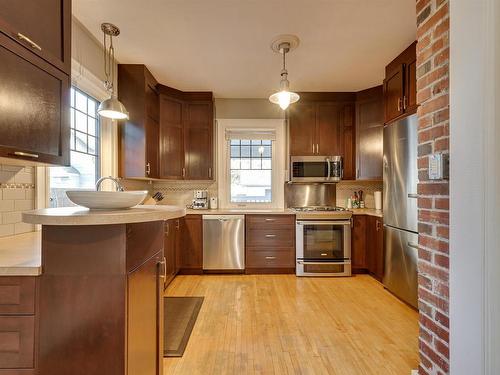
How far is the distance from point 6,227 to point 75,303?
3.14 feet

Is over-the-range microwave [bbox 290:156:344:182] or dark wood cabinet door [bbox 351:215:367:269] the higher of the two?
over-the-range microwave [bbox 290:156:344:182]

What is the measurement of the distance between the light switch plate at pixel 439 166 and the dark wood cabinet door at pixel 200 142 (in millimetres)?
2909

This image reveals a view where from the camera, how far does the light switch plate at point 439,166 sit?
1.16m

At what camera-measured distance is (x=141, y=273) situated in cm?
120

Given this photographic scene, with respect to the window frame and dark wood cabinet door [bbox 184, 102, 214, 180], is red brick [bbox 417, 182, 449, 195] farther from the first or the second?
dark wood cabinet door [bbox 184, 102, 214, 180]

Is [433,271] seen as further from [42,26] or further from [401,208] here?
[42,26]

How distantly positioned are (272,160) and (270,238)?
1.24 m

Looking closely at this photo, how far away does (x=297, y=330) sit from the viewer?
2170mm

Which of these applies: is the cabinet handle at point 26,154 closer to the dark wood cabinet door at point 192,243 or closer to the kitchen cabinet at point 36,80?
the kitchen cabinet at point 36,80

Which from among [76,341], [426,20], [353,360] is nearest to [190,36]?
[426,20]

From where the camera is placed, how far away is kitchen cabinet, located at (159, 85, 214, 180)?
365 cm

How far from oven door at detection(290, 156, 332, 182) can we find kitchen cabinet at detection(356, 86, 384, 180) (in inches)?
19.9

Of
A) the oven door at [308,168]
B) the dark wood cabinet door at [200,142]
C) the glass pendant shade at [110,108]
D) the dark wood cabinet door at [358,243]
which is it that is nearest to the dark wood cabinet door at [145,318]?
the glass pendant shade at [110,108]

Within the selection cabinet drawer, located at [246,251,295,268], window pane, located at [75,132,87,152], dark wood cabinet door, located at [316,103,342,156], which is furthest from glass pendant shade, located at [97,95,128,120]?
dark wood cabinet door, located at [316,103,342,156]
